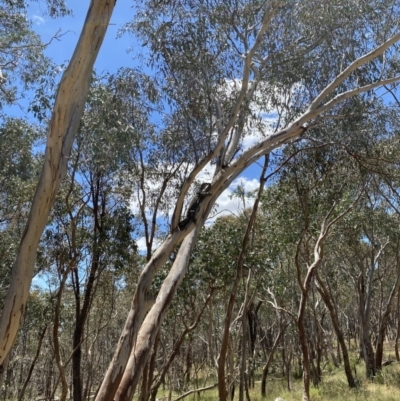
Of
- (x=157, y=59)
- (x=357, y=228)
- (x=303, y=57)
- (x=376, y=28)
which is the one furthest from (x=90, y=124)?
(x=357, y=228)

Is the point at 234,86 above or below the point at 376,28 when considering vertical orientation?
below

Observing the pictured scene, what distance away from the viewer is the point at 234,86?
29.6 feet

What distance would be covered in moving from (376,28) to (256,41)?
2.51 metres

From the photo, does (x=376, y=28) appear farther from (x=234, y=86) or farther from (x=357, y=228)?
(x=357, y=228)

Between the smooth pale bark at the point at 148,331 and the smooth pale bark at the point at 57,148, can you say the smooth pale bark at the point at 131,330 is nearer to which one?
the smooth pale bark at the point at 148,331

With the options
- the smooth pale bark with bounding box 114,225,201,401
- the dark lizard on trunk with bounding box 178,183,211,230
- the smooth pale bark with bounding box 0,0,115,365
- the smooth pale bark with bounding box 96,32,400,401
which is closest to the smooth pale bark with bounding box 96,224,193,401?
the smooth pale bark with bounding box 96,32,400,401

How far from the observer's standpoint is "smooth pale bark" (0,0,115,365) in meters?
4.05

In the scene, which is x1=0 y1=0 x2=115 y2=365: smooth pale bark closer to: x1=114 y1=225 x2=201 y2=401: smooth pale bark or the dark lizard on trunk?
x1=114 y1=225 x2=201 y2=401: smooth pale bark

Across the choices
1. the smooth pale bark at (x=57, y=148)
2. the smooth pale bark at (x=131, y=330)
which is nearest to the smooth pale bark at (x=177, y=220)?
the smooth pale bark at (x=131, y=330)

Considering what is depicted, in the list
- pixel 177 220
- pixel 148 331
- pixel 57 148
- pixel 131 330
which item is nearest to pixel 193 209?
pixel 177 220

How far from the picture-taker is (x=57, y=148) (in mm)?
4359

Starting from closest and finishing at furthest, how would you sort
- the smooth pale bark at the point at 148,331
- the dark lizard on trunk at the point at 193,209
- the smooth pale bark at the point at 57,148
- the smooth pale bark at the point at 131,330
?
the smooth pale bark at the point at 57,148
the smooth pale bark at the point at 131,330
the smooth pale bark at the point at 148,331
the dark lizard on trunk at the point at 193,209

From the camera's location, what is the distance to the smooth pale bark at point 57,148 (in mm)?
4051

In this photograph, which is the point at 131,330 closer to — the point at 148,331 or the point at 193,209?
the point at 148,331
